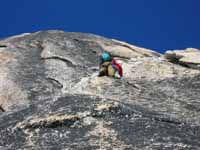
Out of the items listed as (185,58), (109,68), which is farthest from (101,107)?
(185,58)

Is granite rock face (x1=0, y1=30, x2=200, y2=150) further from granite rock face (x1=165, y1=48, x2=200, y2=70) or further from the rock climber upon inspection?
granite rock face (x1=165, y1=48, x2=200, y2=70)

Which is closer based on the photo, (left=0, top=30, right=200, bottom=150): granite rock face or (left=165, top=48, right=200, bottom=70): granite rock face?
(left=0, top=30, right=200, bottom=150): granite rock face

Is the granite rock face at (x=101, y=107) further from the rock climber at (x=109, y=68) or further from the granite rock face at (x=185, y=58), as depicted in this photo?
the granite rock face at (x=185, y=58)

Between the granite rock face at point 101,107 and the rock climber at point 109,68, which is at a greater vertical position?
the rock climber at point 109,68

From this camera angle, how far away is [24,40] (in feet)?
162

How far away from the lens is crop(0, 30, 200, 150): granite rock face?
20000 mm

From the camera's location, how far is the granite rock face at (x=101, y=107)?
787 inches

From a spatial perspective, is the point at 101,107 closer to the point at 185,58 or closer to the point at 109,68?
the point at 109,68

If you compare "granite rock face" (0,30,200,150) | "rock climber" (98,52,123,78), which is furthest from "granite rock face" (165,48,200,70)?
"rock climber" (98,52,123,78)

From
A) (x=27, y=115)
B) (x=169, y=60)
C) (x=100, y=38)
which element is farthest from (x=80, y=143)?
(x=100, y=38)

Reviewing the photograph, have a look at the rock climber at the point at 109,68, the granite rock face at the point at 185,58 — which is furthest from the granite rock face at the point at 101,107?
the granite rock face at the point at 185,58

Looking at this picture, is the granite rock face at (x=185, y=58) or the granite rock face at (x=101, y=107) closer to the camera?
the granite rock face at (x=101, y=107)

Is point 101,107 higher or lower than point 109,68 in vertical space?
lower

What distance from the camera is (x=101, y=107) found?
2238 cm
